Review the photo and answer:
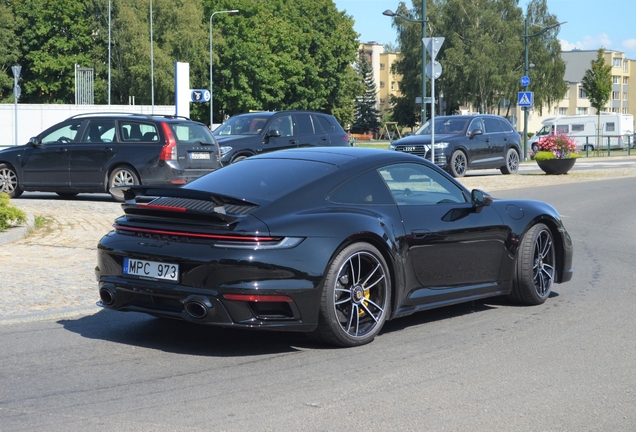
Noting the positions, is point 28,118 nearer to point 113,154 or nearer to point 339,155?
point 113,154

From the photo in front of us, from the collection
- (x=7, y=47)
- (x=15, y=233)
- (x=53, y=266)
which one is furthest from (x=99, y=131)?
(x=7, y=47)

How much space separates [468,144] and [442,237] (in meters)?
19.7

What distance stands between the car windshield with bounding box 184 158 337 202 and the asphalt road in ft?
3.52

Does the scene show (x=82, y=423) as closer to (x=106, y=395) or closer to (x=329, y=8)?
(x=106, y=395)

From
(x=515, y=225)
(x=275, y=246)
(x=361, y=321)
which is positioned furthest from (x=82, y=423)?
(x=515, y=225)

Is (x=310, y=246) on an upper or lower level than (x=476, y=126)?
lower

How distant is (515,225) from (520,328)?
107 cm

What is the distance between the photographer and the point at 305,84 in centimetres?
8338

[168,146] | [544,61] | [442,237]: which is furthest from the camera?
[544,61]

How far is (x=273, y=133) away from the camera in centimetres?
2255

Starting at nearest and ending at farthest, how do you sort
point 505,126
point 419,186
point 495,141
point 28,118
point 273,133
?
point 419,186, point 273,133, point 495,141, point 505,126, point 28,118

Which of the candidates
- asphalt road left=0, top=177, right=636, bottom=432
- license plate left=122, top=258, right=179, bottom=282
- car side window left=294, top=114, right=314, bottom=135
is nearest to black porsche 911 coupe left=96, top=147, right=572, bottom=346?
license plate left=122, top=258, right=179, bottom=282

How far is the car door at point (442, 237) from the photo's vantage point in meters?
6.68

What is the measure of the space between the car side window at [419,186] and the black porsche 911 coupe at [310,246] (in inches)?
0.4
